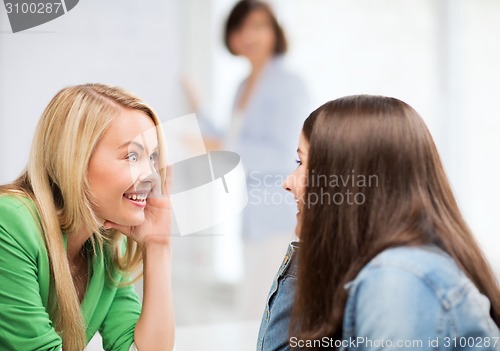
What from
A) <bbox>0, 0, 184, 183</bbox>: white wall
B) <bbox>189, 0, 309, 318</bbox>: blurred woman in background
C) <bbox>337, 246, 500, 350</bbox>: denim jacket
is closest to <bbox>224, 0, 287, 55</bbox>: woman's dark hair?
<bbox>189, 0, 309, 318</bbox>: blurred woman in background

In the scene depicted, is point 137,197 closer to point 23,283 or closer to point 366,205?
point 23,283

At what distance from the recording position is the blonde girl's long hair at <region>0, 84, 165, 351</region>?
0.98 m

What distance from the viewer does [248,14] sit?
7.67 feet

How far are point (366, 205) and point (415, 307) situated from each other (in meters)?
0.15

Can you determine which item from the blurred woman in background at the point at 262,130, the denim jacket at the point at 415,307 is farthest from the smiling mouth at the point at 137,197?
the blurred woman in background at the point at 262,130

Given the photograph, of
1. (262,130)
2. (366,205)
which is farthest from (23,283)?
(262,130)

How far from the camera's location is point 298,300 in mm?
830

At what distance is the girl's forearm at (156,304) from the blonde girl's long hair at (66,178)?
102 millimetres

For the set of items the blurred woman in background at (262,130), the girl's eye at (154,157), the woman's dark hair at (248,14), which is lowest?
the blurred woman in background at (262,130)

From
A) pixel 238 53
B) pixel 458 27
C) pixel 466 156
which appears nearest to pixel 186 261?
pixel 238 53

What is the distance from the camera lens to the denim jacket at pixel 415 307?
698mm

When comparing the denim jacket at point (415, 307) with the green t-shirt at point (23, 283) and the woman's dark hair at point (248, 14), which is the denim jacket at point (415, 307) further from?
the woman's dark hair at point (248, 14)

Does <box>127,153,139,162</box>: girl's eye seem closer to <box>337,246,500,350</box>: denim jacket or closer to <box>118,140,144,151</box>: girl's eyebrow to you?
<box>118,140,144,151</box>: girl's eyebrow

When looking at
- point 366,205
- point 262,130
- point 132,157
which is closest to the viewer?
point 366,205
